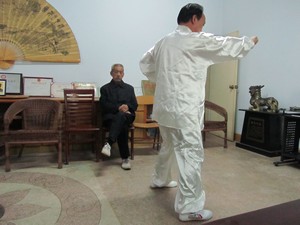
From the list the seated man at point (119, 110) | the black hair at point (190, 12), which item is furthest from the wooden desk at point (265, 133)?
the black hair at point (190, 12)

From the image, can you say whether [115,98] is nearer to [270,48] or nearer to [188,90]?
[188,90]

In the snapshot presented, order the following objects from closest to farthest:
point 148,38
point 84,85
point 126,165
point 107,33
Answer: point 126,165 → point 84,85 → point 107,33 → point 148,38

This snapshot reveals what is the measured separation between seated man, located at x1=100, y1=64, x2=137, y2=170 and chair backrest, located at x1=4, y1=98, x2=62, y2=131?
0.53 meters

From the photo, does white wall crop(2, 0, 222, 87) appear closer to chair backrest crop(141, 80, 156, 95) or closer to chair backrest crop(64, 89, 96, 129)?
chair backrest crop(141, 80, 156, 95)

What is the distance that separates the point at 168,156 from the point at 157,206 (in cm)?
39

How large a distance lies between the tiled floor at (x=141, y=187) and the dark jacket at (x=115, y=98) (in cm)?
63

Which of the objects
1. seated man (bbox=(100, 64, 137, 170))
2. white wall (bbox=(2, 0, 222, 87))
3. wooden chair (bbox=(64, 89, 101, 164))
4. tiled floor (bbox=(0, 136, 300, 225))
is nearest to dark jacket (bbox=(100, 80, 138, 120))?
seated man (bbox=(100, 64, 137, 170))

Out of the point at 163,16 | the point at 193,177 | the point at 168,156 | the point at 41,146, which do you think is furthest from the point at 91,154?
the point at 163,16

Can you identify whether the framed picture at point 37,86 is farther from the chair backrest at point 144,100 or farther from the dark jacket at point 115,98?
the chair backrest at point 144,100

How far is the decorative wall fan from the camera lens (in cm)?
344

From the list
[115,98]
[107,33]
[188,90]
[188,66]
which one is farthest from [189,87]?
[107,33]

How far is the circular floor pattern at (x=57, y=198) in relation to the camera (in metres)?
1.85

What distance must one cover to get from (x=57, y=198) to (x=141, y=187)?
715 mm

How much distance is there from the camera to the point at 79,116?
321 cm
